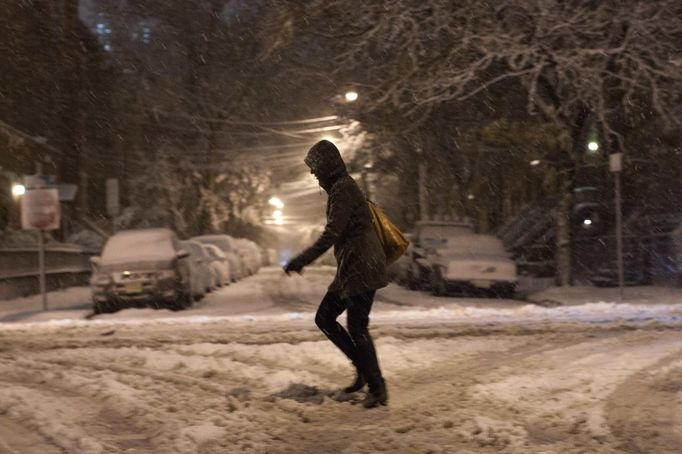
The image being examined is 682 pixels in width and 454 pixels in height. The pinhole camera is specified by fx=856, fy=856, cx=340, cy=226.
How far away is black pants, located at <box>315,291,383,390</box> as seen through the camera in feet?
21.1

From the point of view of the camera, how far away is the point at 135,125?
35.4 m

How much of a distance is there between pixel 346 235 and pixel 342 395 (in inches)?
51.4

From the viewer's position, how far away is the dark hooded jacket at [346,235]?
6289mm

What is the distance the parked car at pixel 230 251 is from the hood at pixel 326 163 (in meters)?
20.0

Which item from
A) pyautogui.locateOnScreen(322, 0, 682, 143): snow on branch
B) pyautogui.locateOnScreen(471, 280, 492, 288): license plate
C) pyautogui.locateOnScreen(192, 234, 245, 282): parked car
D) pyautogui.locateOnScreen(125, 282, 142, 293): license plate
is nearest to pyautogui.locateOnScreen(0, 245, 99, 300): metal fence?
pyautogui.locateOnScreen(192, 234, 245, 282): parked car

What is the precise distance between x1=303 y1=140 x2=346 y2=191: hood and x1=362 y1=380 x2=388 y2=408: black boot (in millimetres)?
1579

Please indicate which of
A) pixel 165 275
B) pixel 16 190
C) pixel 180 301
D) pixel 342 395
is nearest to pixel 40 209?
pixel 165 275

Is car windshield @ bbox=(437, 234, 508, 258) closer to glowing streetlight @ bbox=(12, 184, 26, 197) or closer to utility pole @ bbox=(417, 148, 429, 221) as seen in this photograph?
utility pole @ bbox=(417, 148, 429, 221)

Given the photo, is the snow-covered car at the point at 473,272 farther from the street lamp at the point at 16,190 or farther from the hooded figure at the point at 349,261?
the street lamp at the point at 16,190

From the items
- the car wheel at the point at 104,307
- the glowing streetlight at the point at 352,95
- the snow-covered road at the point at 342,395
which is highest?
the glowing streetlight at the point at 352,95

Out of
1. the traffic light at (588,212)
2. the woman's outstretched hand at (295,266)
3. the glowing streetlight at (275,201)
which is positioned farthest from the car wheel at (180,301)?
the glowing streetlight at (275,201)

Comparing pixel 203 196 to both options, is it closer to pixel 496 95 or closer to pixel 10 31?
pixel 10 31

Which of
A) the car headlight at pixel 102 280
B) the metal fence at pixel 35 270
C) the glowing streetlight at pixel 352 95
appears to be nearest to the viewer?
the car headlight at pixel 102 280

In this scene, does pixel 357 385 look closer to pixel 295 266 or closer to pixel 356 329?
pixel 356 329
